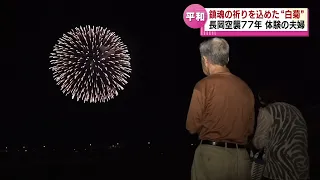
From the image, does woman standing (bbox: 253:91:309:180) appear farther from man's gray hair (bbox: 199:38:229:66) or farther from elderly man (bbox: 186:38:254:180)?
man's gray hair (bbox: 199:38:229:66)

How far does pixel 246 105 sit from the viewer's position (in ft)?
11.6

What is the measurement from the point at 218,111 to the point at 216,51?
0.43 m

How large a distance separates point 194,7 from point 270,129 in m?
11.2

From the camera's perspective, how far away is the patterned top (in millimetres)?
3994

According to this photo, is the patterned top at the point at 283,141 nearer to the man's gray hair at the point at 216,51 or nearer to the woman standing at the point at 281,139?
the woman standing at the point at 281,139

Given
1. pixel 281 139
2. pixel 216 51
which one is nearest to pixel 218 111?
pixel 216 51

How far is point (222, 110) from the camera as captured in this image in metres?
3.42

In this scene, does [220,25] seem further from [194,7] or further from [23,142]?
[23,142]

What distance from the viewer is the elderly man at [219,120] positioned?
342 cm

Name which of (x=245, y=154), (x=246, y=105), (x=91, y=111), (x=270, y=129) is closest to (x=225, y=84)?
(x=246, y=105)

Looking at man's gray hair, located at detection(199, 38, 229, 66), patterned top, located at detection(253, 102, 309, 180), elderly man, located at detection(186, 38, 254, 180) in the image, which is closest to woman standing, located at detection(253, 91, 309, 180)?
patterned top, located at detection(253, 102, 309, 180)

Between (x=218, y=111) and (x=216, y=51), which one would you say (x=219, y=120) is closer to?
(x=218, y=111)

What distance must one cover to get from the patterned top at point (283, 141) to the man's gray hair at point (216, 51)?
2.37 feet

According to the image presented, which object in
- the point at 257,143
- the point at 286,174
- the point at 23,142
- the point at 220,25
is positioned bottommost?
the point at 23,142
